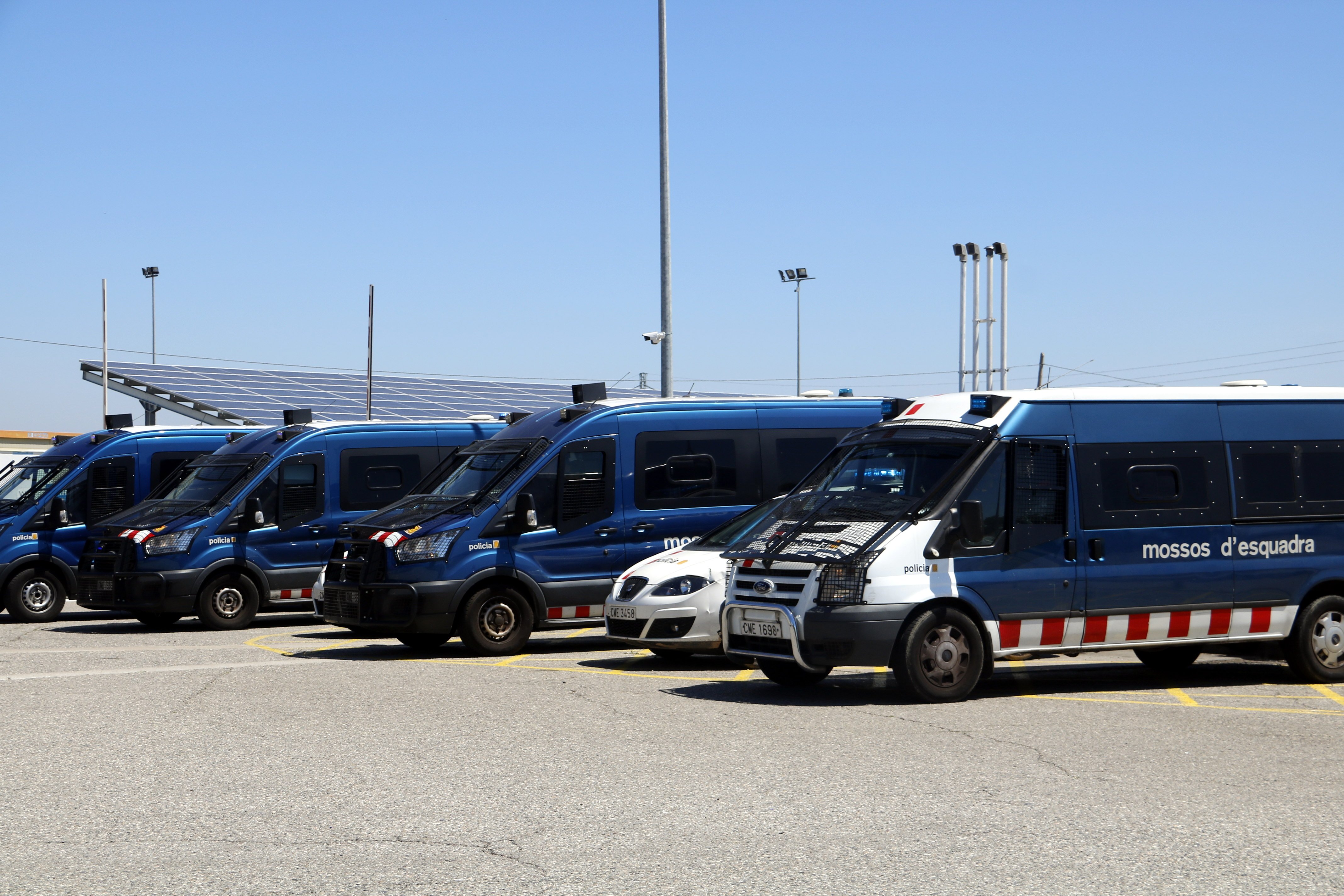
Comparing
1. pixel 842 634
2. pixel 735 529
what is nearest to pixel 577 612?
pixel 735 529

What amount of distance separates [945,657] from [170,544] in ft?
33.9

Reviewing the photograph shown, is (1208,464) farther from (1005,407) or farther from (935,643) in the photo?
(935,643)

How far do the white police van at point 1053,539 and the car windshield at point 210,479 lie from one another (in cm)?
817

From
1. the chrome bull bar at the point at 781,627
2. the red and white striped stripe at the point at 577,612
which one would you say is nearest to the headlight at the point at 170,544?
the red and white striped stripe at the point at 577,612

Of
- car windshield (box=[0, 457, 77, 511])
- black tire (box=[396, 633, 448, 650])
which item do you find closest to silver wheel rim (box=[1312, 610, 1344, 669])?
black tire (box=[396, 633, 448, 650])

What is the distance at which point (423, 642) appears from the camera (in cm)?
1542

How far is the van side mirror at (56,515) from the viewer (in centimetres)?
1962

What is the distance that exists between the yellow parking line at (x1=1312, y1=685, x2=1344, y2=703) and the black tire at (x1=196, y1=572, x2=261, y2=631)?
11843mm

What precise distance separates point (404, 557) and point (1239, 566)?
748 cm

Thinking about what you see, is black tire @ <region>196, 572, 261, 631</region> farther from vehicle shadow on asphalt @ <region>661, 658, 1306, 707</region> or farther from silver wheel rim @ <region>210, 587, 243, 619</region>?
vehicle shadow on asphalt @ <region>661, 658, 1306, 707</region>

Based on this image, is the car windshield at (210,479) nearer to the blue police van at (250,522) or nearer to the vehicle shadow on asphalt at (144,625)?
the blue police van at (250,522)

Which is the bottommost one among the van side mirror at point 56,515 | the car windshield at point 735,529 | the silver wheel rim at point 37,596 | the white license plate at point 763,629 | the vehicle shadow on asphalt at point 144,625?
the vehicle shadow on asphalt at point 144,625

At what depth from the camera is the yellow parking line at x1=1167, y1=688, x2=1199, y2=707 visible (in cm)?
1108

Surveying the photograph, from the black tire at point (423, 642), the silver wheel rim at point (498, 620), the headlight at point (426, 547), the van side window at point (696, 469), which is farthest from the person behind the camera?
the van side window at point (696, 469)
